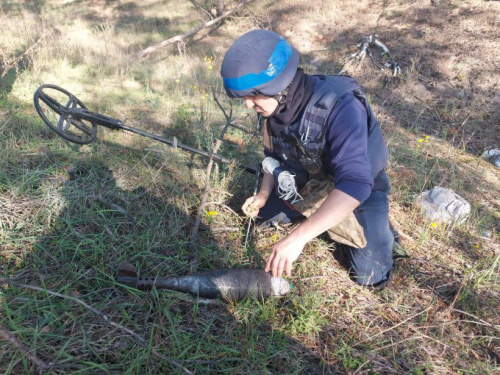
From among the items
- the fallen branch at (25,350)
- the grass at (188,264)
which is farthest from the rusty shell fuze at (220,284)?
the fallen branch at (25,350)

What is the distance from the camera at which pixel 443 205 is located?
3.12 meters

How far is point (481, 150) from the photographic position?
4.78 meters

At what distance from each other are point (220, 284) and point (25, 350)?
993 mm

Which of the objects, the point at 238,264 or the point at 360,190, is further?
the point at 238,264

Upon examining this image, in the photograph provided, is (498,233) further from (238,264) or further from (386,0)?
(386,0)

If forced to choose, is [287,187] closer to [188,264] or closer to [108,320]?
[188,264]

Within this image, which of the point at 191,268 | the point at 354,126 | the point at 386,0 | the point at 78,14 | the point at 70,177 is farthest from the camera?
the point at 78,14

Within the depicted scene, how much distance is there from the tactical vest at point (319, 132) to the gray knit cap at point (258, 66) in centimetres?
23

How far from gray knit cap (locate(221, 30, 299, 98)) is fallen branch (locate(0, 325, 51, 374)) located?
5.34 ft

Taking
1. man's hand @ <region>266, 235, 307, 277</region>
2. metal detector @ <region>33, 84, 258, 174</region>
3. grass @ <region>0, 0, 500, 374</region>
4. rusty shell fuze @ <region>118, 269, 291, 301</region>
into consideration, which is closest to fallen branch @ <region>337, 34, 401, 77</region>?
grass @ <region>0, 0, 500, 374</region>

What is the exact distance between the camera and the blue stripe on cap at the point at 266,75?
1.82 metres

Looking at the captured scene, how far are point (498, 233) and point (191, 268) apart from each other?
2731mm

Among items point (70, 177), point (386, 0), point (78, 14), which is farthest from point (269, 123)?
point (78, 14)

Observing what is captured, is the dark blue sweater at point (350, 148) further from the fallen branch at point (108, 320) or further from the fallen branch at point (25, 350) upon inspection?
the fallen branch at point (25, 350)
